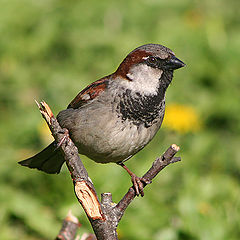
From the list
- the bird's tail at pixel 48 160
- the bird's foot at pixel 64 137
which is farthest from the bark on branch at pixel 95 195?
the bird's tail at pixel 48 160

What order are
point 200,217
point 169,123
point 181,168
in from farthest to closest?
point 169,123, point 181,168, point 200,217

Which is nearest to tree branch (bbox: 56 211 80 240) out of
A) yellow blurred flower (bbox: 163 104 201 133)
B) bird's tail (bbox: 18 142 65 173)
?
bird's tail (bbox: 18 142 65 173)

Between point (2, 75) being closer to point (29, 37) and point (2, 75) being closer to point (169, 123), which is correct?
point (29, 37)

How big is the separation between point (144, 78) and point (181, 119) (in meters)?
2.13

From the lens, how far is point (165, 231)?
382 centimetres

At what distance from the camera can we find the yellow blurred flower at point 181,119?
200 inches

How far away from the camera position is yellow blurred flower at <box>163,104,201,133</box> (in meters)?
5.07

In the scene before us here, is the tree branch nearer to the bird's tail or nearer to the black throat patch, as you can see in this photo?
the bird's tail

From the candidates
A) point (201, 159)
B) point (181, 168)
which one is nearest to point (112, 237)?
point (181, 168)

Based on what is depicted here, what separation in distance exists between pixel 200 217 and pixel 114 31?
3.59 m

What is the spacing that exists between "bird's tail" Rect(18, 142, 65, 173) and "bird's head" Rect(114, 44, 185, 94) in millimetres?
610

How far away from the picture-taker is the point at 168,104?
18.1 ft

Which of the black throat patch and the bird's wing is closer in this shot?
the black throat patch

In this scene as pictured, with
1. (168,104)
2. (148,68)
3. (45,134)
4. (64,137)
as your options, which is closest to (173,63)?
(148,68)
